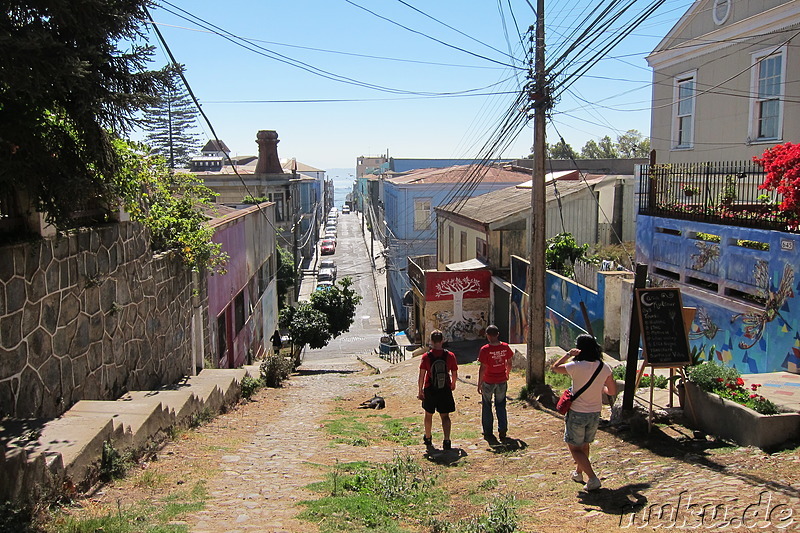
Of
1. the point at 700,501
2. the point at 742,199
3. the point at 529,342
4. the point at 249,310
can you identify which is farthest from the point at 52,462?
the point at 249,310

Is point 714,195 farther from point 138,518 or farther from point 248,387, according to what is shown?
point 138,518

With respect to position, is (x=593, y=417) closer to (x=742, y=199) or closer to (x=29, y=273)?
(x=29, y=273)

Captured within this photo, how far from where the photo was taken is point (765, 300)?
991 centimetres

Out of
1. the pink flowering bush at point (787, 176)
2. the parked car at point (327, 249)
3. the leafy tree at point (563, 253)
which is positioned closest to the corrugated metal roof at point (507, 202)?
the leafy tree at point (563, 253)

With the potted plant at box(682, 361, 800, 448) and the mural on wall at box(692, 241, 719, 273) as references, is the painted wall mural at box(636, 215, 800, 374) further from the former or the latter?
the potted plant at box(682, 361, 800, 448)

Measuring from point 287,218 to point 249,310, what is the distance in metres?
23.7

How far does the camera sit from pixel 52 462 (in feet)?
15.9

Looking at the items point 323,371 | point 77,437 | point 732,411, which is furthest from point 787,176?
point 323,371

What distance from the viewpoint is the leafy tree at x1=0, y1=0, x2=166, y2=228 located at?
436cm

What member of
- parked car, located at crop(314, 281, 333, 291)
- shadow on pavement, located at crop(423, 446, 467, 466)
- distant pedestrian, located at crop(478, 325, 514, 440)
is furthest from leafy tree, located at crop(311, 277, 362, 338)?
shadow on pavement, located at crop(423, 446, 467, 466)

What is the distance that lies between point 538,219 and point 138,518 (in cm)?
797

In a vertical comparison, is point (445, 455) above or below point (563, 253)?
below

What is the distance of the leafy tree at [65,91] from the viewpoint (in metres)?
4.36

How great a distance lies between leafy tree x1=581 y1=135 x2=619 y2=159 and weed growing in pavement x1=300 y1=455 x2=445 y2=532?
61489 mm
